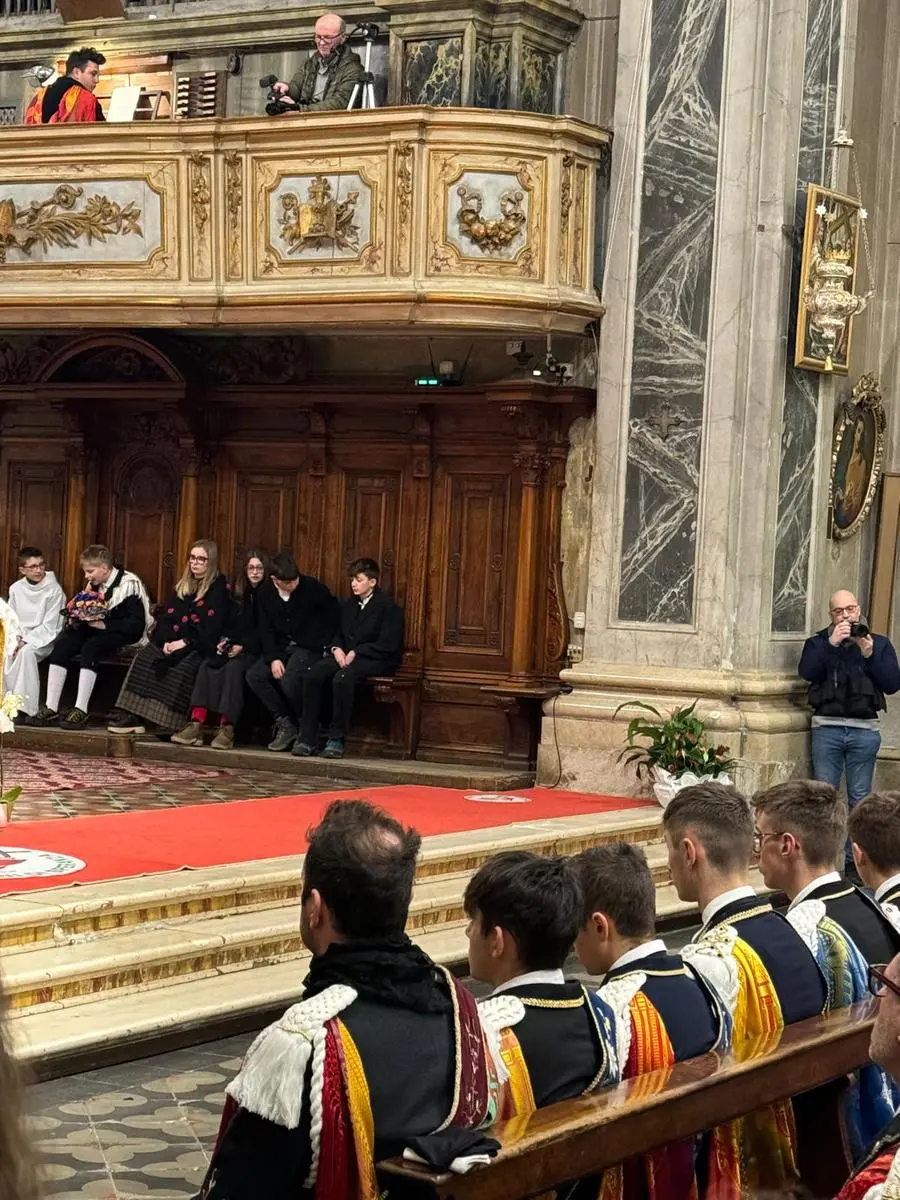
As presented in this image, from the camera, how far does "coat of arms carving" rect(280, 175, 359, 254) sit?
1166 centimetres

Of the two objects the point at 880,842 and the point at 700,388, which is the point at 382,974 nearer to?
the point at 880,842

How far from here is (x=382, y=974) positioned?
127 inches

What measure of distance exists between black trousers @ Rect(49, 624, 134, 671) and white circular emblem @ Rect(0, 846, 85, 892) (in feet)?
16.7

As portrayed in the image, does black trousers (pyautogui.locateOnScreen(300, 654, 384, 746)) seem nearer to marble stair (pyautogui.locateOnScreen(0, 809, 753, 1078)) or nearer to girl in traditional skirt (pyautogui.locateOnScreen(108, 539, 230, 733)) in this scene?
girl in traditional skirt (pyautogui.locateOnScreen(108, 539, 230, 733))

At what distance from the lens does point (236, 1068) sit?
6289mm

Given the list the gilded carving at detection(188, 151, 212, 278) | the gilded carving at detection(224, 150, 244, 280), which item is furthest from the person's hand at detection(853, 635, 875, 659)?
the gilded carving at detection(188, 151, 212, 278)

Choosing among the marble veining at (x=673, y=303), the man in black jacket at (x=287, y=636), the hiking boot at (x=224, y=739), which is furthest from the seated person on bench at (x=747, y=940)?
the hiking boot at (x=224, y=739)

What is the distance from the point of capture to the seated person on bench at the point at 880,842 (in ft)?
16.4

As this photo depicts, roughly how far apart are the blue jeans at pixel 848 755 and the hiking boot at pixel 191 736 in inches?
158

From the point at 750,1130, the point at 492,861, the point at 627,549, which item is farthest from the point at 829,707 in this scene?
the point at 492,861

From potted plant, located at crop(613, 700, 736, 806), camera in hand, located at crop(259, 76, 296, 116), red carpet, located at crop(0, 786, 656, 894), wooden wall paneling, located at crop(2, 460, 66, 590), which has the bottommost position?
red carpet, located at crop(0, 786, 656, 894)

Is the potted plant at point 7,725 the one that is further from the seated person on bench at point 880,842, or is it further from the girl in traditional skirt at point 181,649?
the girl in traditional skirt at point 181,649

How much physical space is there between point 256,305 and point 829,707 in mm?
4251

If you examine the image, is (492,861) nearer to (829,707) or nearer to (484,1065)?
(484,1065)
